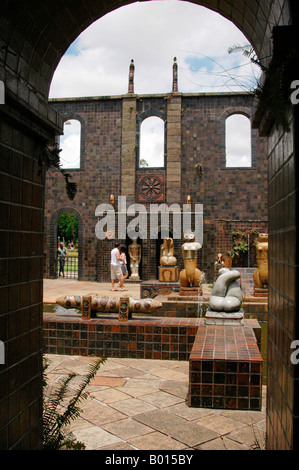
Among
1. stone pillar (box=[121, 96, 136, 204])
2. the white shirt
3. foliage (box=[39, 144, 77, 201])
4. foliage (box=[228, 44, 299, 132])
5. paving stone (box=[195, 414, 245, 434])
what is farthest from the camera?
stone pillar (box=[121, 96, 136, 204])

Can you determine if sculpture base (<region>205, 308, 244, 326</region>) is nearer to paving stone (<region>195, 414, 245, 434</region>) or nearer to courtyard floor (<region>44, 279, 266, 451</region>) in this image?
courtyard floor (<region>44, 279, 266, 451</region>)

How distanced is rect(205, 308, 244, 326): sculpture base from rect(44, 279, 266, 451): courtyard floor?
0.98 m

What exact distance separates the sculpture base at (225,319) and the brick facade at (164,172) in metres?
12.3

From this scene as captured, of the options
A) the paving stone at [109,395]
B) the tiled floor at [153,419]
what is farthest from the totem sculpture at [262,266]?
the paving stone at [109,395]

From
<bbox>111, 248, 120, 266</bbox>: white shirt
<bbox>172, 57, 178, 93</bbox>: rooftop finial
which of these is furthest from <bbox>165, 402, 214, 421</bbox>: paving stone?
<bbox>172, 57, 178, 93</bbox>: rooftop finial

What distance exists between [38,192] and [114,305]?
12.4ft

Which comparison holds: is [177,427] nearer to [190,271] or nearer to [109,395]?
[109,395]

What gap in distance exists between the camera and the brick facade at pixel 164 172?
1912 centimetres

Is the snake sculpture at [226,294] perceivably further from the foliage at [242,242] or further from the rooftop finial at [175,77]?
the rooftop finial at [175,77]

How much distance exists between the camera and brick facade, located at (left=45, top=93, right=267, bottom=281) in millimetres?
19125

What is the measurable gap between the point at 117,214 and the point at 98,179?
2189 mm

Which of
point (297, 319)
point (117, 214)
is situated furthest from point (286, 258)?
Result: point (117, 214)

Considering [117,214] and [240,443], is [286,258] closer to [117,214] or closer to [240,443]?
[240,443]

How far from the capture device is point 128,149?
2006 centimetres
